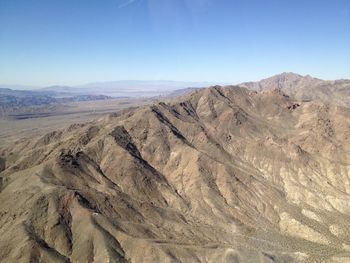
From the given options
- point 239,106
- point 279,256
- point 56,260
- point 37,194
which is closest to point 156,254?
point 56,260

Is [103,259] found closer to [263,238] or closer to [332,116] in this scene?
[263,238]

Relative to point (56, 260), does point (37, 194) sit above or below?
above

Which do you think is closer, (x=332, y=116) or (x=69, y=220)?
(x=69, y=220)

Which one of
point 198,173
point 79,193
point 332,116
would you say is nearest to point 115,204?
point 79,193

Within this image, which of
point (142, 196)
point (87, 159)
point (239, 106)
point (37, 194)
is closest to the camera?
point (37, 194)

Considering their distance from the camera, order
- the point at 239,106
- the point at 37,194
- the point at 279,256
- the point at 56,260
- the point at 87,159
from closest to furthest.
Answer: the point at 56,260 → the point at 279,256 → the point at 37,194 → the point at 87,159 → the point at 239,106

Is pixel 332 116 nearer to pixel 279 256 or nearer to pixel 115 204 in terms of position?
pixel 279 256
